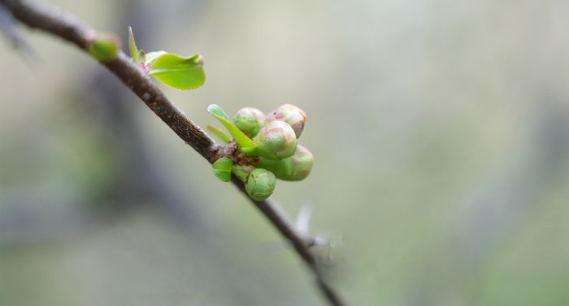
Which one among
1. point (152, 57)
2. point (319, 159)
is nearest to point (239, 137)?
point (152, 57)

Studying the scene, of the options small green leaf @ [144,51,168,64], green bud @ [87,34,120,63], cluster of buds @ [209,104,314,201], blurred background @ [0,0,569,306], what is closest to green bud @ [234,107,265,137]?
cluster of buds @ [209,104,314,201]

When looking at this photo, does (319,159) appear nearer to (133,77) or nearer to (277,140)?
(277,140)

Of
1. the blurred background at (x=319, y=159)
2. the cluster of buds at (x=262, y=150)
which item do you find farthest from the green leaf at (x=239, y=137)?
the blurred background at (x=319, y=159)

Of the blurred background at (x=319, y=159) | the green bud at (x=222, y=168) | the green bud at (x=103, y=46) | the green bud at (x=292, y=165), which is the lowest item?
the blurred background at (x=319, y=159)

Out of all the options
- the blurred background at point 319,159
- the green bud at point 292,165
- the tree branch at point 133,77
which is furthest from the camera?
the blurred background at point 319,159

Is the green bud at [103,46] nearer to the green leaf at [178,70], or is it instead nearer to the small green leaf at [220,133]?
the green leaf at [178,70]

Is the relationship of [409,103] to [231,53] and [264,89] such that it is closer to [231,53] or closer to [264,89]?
[264,89]

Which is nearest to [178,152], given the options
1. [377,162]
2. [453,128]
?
[377,162]
